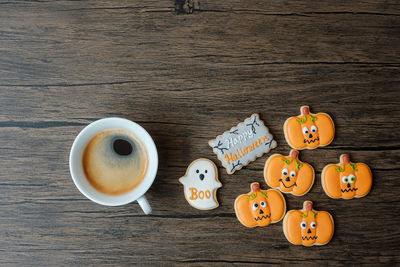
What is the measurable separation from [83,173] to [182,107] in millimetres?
249

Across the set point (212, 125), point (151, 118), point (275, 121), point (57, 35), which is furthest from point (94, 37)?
point (275, 121)

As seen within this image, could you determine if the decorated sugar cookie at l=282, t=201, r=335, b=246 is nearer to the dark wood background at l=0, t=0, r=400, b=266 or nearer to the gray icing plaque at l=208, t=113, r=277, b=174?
the dark wood background at l=0, t=0, r=400, b=266

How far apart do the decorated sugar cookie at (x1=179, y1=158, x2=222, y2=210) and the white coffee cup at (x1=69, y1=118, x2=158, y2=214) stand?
10cm

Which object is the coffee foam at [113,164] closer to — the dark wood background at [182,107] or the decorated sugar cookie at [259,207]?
the dark wood background at [182,107]

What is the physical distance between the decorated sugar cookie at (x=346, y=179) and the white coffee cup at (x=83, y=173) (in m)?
0.38

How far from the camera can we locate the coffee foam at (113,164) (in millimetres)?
686

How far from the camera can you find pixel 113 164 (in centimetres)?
70

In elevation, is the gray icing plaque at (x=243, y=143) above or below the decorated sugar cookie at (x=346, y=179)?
above

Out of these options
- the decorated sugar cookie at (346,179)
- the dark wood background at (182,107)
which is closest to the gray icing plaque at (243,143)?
the dark wood background at (182,107)

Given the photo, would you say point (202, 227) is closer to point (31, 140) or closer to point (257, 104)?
point (257, 104)

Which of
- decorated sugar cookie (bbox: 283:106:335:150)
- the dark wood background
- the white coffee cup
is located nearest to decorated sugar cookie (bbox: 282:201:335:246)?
the dark wood background

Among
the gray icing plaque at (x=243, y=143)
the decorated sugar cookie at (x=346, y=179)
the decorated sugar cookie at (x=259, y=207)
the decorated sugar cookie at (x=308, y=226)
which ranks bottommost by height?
the decorated sugar cookie at (x=308, y=226)

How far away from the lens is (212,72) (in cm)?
77

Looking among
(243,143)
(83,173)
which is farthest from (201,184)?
(83,173)
